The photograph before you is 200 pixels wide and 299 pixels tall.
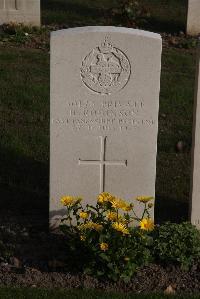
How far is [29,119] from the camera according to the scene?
8.94m

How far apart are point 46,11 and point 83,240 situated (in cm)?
953

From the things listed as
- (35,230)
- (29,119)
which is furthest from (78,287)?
(29,119)

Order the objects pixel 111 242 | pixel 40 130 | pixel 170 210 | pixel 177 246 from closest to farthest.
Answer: pixel 111 242 < pixel 177 246 < pixel 170 210 < pixel 40 130

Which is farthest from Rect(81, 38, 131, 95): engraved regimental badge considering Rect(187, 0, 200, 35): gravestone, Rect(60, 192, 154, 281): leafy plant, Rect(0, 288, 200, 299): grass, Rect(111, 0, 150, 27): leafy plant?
Rect(111, 0, 150, 27): leafy plant

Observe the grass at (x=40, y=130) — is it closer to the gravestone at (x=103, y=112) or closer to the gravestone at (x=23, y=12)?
the gravestone at (x=103, y=112)

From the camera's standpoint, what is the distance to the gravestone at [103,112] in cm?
588

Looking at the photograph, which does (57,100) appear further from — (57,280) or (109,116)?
(57,280)

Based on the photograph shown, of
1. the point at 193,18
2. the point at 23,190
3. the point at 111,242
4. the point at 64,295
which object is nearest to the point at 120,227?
the point at 111,242

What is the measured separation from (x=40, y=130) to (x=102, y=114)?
2707 millimetres

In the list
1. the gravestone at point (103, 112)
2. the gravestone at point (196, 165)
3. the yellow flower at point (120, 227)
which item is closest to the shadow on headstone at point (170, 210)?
the gravestone at point (196, 165)

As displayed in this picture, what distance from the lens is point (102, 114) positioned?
6023 millimetres

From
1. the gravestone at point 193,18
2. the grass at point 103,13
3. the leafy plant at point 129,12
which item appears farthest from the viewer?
the grass at point 103,13

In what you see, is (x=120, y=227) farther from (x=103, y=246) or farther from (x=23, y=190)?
(x=23, y=190)

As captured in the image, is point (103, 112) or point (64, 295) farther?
point (103, 112)
